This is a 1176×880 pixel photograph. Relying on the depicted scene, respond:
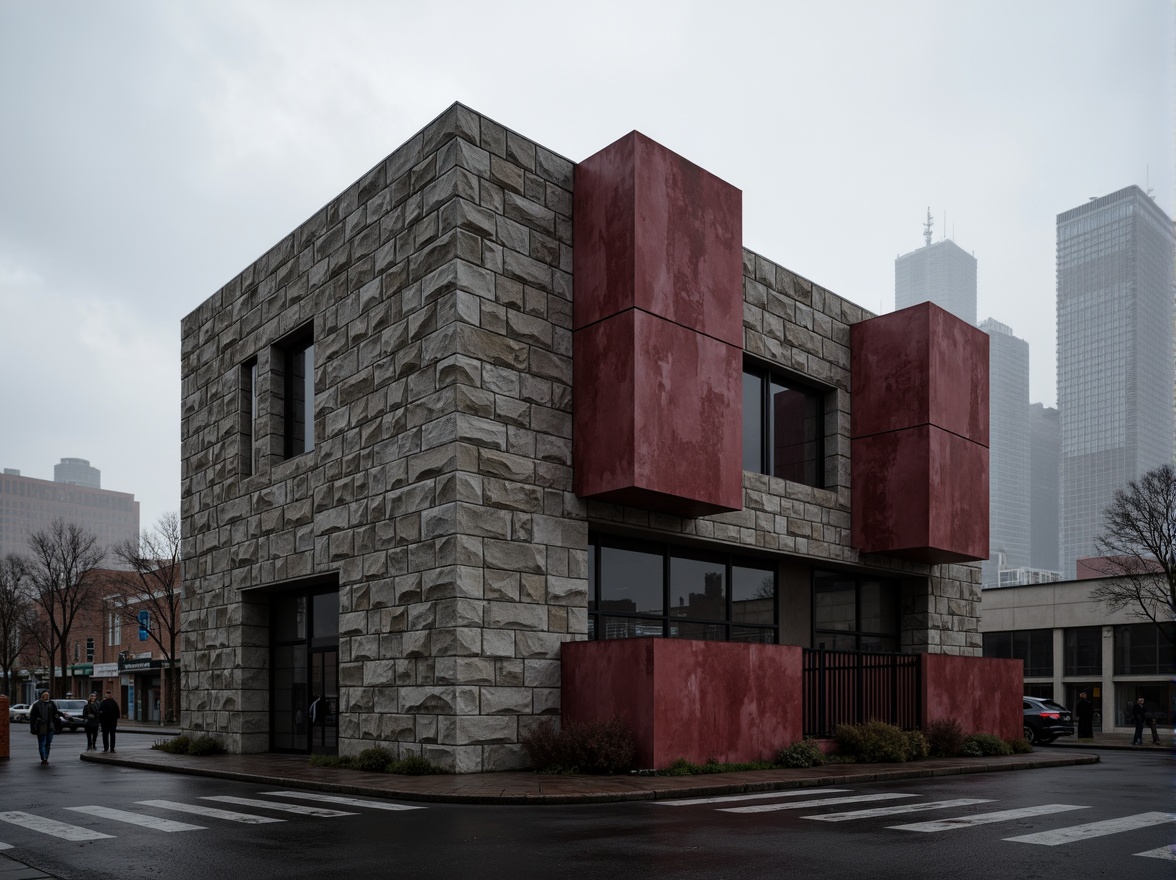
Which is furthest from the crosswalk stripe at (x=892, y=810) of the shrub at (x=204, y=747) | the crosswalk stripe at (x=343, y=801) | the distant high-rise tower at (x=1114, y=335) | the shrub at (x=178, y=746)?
the shrub at (x=178, y=746)

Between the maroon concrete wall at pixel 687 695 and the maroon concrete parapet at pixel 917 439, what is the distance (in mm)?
6909

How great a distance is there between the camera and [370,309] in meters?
20.7

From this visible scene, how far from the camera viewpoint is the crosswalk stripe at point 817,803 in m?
13.1

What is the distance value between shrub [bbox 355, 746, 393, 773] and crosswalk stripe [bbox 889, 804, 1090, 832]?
971 centimetres

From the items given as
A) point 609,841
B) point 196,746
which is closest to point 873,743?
point 609,841

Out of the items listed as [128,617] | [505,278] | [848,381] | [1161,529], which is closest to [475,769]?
[505,278]

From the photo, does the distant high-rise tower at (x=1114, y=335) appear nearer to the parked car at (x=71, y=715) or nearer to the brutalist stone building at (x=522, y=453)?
the brutalist stone building at (x=522, y=453)

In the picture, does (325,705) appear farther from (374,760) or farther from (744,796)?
(744,796)

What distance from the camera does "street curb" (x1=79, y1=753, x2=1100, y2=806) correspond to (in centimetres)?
1409

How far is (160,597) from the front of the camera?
196ft

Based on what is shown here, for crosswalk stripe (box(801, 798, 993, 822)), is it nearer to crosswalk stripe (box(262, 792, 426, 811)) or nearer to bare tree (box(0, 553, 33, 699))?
crosswalk stripe (box(262, 792, 426, 811))

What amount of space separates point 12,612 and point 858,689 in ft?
208

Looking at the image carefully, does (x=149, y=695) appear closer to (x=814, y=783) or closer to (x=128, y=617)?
(x=128, y=617)

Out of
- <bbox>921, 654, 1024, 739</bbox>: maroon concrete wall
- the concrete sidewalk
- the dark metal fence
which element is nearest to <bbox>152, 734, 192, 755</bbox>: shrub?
the concrete sidewalk
